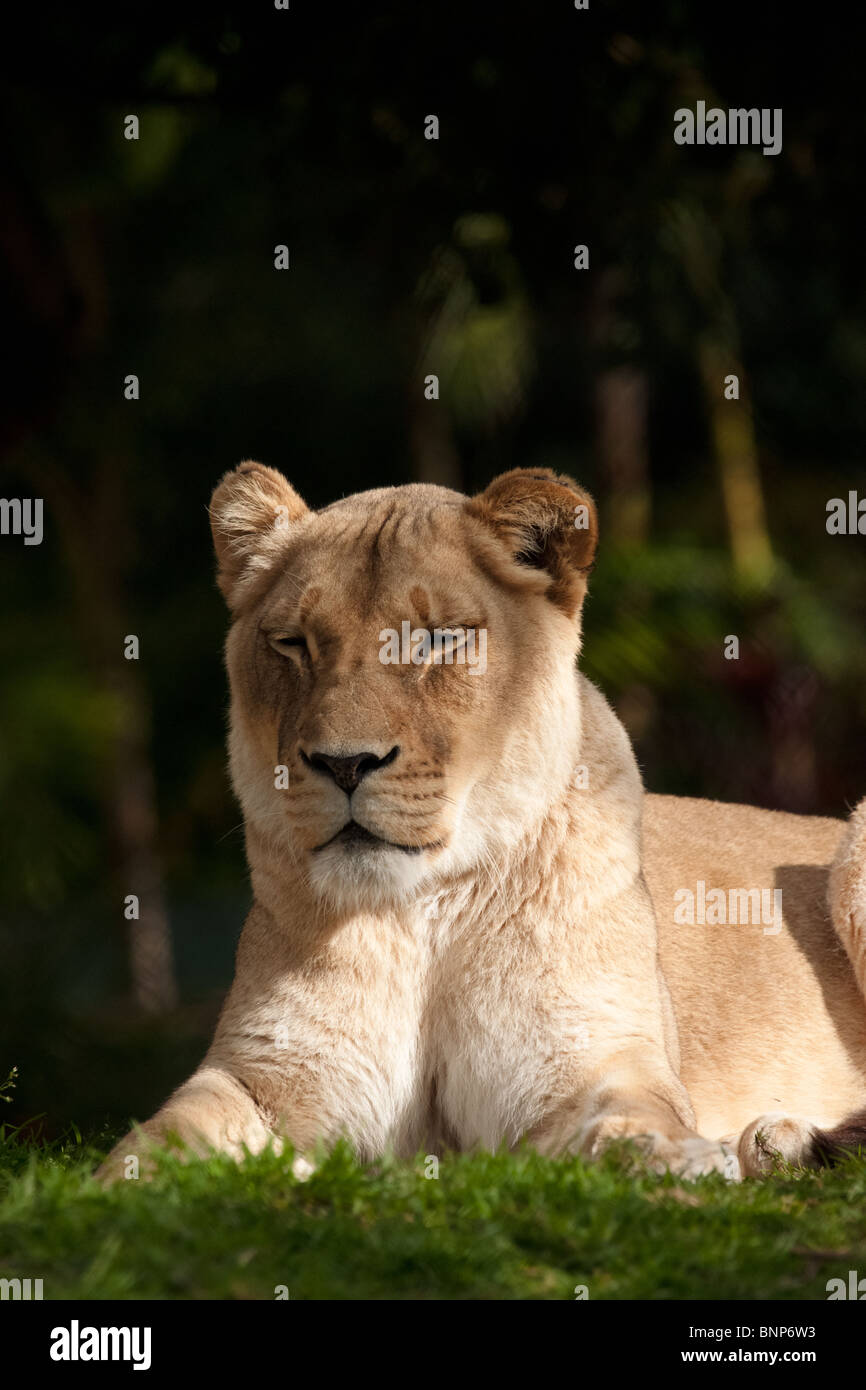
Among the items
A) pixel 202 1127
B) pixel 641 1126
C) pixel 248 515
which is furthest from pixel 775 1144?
pixel 248 515

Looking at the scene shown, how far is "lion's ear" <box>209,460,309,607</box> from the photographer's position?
4797 millimetres

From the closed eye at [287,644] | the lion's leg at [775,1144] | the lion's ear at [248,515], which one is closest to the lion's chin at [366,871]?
the closed eye at [287,644]

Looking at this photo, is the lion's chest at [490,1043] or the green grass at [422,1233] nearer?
the green grass at [422,1233]

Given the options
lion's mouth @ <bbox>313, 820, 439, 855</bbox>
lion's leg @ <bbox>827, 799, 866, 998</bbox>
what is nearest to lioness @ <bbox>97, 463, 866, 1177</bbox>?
lion's mouth @ <bbox>313, 820, 439, 855</bbox>

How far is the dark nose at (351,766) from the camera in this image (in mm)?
4027

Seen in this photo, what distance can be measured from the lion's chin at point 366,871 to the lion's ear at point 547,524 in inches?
31.2

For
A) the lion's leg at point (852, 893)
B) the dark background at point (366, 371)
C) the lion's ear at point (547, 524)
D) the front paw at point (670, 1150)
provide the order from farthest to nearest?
the dark background at point (366, 371) → the lion's leg at point (852, 893) → the lion's ear at point (547, 524) → the front paw at point (670, 1150)

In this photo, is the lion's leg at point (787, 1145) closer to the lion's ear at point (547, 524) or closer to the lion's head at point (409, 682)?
the lion's head at point (409, 682)

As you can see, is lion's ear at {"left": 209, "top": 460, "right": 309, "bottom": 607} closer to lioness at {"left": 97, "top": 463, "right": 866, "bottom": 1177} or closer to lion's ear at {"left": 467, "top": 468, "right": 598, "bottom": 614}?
lioness at {"left": 97, "top": 463, "right": 866, "bottom": 1177}

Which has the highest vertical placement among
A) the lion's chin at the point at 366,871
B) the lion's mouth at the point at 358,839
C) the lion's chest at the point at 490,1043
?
the lion's mouth at the point at 358,839

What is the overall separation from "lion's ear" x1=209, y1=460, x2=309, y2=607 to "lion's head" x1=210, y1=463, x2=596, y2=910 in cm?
7

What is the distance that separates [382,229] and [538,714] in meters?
3.15

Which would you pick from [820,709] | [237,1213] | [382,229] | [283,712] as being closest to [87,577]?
[820,709]

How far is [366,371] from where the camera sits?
1717cm
